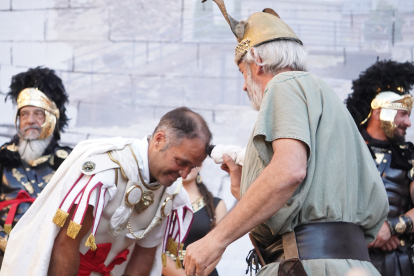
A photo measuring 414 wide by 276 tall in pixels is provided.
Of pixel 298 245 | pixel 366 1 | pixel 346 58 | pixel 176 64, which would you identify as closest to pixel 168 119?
pixel 298 245

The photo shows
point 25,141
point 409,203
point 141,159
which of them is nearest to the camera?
point 141,159

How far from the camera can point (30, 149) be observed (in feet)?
15.8

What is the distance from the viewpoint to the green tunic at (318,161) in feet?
5.89

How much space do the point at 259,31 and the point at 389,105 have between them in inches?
103

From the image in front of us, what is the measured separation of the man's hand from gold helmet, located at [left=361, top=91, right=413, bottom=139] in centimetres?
310

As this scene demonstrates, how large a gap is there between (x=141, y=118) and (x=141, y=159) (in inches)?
109

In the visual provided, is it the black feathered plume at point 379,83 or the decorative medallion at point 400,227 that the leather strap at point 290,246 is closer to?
the decorative medallion at point 400,227

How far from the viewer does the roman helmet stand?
14.6 ft

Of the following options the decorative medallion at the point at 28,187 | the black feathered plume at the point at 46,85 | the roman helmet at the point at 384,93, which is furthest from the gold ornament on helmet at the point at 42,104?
the roman helmet at the point at 384,93

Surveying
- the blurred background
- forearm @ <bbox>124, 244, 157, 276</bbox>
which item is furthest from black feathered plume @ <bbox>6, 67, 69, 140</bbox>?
forearm @ <bbox>124, 244, 157, 276</bbox>

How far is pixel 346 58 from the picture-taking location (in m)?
5.52

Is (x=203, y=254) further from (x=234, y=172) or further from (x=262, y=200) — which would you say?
(x=234, y=172)

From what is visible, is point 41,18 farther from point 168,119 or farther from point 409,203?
point 409,203

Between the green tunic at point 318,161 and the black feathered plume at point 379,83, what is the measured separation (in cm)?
287
